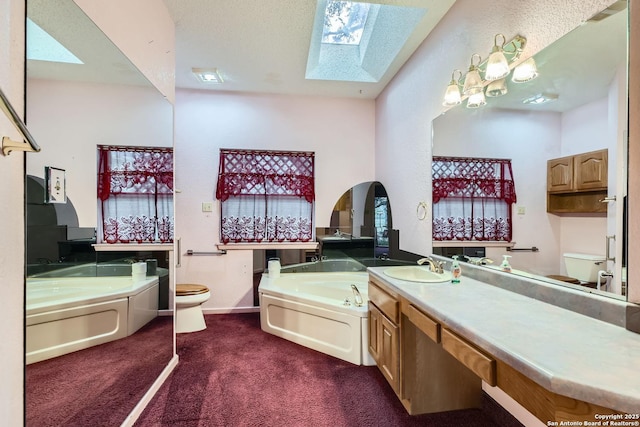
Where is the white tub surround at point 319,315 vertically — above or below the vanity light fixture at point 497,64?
below

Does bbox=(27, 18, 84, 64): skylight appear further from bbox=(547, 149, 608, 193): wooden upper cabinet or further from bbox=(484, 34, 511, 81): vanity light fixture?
bbox=(547, 149, 608, 193): wooden upper cabinet

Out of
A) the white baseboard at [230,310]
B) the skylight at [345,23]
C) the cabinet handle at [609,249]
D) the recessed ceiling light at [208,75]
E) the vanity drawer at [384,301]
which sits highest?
the skylight at [345,23]

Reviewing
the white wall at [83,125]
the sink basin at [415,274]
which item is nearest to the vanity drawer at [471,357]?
the sink basin at [415,274]

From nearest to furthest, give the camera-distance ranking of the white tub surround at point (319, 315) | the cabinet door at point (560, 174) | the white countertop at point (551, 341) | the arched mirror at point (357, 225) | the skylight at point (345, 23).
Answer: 1. the white countertop at point (551, 341)
2. the cabinet door at point (560, 174)
3. the white tub surround at point (319, 315)
4. the skylight at point (345, 23)
5. the arched mirror at point (357, 225)

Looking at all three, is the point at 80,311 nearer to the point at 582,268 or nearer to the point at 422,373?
the point at 422,373

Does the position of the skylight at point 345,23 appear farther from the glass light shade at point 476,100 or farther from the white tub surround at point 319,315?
the white tub surround at point 319,315

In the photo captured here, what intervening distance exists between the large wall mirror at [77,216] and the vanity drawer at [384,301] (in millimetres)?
1552

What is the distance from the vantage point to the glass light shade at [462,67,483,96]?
1811 millimetres

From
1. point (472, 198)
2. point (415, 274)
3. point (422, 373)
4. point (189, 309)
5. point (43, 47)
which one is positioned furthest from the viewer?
point (189, 309)

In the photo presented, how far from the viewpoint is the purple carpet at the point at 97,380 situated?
1050 millimetres

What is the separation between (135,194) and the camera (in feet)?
6.40

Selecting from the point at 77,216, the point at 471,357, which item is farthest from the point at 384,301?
the point at 77,216

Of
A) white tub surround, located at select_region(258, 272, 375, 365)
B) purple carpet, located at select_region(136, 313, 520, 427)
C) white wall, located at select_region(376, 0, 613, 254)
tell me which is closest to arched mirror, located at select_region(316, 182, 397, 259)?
white wall, located at select_region(376, 0, 613, 254)

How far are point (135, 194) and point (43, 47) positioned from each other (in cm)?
105
